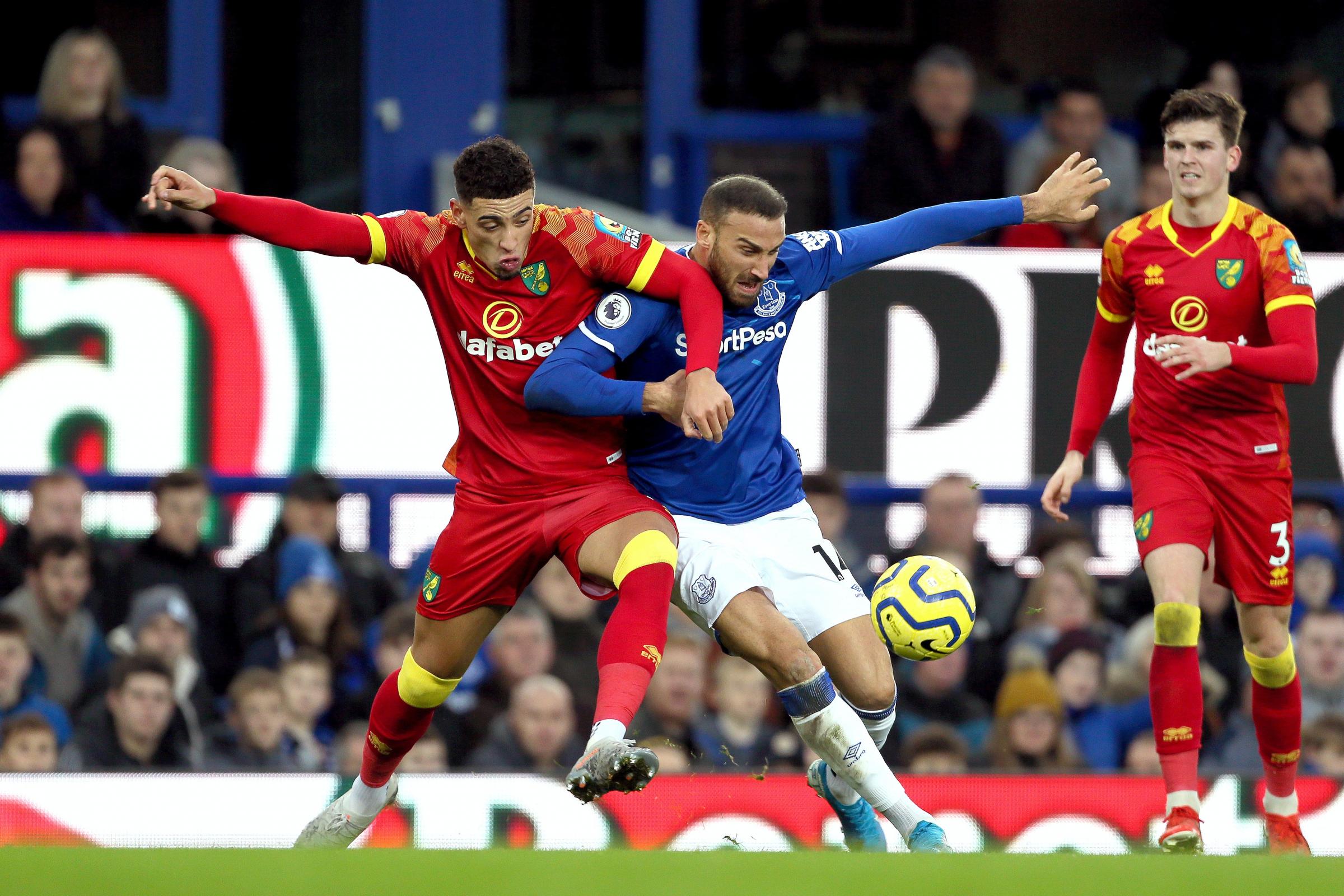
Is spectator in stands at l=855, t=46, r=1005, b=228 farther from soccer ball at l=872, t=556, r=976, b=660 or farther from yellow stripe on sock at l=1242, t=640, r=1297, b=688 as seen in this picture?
soccer ball at l=872, t=556, r=976, b=660

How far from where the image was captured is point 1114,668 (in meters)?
8.57

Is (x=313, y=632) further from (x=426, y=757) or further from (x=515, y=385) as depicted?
(x=515, y=385)

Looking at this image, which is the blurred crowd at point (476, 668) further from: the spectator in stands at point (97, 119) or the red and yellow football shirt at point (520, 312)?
the red and yellow football shirt at point (520, 312)

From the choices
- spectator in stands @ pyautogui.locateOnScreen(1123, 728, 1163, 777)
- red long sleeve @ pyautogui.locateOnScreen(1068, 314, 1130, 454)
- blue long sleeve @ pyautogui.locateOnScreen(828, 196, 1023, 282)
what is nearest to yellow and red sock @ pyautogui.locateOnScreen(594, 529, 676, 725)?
blue long sleeve @ pyautogui.locateOnScreen(828, 196, 1023, 282)

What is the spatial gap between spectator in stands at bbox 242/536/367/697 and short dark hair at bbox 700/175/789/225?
331 cm

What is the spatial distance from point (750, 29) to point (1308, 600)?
495cm

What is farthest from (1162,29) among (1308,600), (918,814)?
(918,814)

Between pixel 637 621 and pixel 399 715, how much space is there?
1.09 m

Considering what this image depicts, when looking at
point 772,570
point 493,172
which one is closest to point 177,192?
point 493,172

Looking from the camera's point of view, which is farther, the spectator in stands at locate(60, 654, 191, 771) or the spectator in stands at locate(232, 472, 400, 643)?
the spectator in stands at locate(232, 472, 400, 643)

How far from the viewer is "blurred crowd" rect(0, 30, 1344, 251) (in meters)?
9.45

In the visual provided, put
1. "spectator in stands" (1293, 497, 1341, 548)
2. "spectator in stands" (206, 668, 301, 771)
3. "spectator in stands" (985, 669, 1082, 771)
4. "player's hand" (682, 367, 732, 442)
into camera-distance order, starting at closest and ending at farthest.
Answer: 1. "player's hand" (682, 367, 732, 442)
2. "spectator in stands" (206, 668, 301, 771)
3. "spectator in stands" (985, 669, 1082, 771)
4. "spectator in stands" (1293, 497, 1341, 548)

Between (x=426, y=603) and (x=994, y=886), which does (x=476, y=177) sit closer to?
(x=426, y=603)

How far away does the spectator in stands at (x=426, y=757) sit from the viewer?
314 inches
